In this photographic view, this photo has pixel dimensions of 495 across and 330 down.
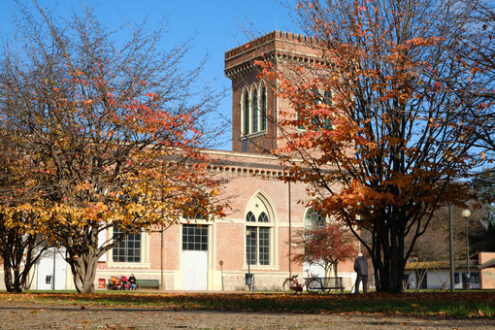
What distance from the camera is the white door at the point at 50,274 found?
4053cm

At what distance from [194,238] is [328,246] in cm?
798

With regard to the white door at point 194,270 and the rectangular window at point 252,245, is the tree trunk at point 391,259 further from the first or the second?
the rectangular window at point 252,245

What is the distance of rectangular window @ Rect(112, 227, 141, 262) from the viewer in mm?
41031

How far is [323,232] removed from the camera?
1644 inches

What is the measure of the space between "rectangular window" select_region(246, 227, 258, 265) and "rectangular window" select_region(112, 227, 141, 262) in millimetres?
7109

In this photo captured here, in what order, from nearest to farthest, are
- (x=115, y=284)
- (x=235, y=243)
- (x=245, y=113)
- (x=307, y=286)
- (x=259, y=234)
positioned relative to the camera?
(x=307, y=286) → (x=115, y=284) → (x=235, y=243) → (x=259, y=234) → (x=245, y=113)

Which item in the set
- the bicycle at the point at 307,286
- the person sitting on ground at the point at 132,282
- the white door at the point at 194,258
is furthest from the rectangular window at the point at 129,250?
the bicycle at the point at 307,286

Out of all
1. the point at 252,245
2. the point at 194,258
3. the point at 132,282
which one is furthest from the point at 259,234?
the point at 132,282

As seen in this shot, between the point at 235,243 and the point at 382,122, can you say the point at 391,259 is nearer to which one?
the point at 382,122

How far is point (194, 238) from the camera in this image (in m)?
43.7

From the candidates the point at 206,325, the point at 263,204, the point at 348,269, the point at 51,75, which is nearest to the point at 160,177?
the point at 51,75

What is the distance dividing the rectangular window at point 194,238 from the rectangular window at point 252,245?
2804mm

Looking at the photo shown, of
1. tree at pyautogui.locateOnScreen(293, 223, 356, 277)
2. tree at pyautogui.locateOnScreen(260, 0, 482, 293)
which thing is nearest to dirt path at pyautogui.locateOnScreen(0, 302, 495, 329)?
tree at pyautogui.locateOnScreen(260, 0, 482, 293)

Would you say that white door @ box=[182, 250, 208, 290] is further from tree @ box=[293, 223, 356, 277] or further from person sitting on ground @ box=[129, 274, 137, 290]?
tree @ box=[293, 223, 356, 277]
